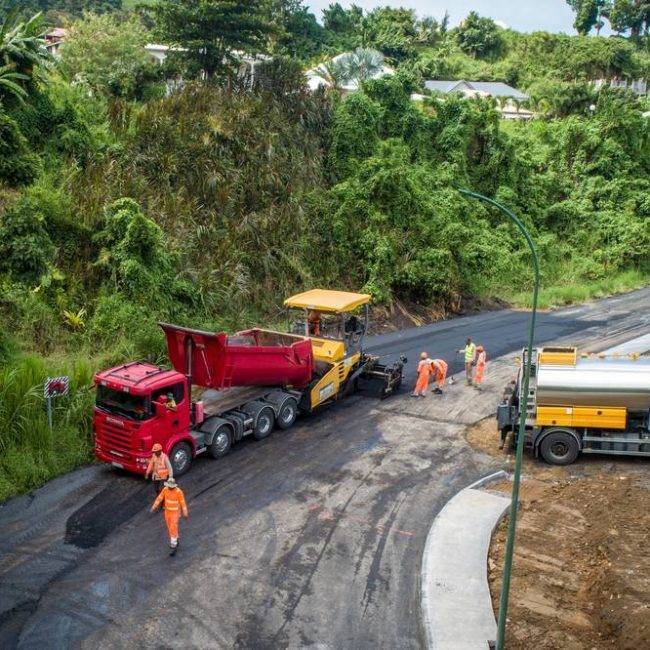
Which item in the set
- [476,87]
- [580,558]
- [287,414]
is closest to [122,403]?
[287,414]

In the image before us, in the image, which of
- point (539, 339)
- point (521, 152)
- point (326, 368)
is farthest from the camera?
point (521, 152)

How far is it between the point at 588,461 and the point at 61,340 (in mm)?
15013

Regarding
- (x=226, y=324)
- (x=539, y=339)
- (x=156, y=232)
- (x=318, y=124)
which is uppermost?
(x=318, y=124)

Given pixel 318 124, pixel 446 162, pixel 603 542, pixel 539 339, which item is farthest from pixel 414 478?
pixel 446 162

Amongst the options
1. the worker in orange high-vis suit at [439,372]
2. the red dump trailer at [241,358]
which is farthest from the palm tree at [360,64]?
the red dump trailer at [241,358]

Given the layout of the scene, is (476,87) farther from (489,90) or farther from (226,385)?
(226,385)

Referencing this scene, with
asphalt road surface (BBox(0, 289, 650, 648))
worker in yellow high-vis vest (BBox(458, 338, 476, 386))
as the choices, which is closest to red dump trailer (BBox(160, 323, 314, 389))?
asphalt road surface (BBox(0, 289, 650, 648))

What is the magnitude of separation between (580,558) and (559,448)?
14.5 ft

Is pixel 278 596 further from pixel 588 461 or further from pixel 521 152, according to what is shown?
pixel 521 152

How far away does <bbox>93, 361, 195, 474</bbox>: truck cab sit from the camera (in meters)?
14.7

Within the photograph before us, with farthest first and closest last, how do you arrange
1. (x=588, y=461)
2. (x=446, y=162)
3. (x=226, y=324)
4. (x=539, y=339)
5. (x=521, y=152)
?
(x=521, y=152)
(x=446, y=162)
(x=539, y=339)
(x=226, y=324)
(x=588, y=461)

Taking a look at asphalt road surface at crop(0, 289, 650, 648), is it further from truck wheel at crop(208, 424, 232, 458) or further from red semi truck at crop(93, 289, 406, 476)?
red semi truck at crop(93, 289, 406, 476)

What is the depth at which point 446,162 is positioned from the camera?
41500 mm

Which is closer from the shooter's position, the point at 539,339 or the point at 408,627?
the point at 408,627
